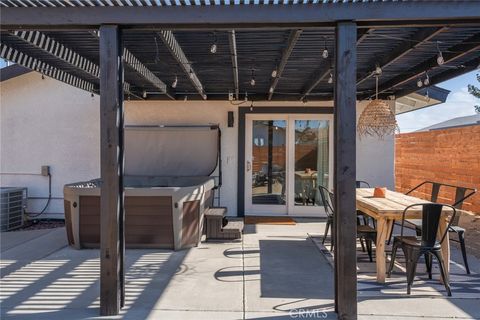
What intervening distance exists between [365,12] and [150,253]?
4.05 metres

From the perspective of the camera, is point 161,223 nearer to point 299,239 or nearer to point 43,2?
point 299,239

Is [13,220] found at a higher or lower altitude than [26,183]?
lower

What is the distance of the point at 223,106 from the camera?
8.25 meters

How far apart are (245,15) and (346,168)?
1.53 meters

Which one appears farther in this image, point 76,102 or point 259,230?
point 76,102

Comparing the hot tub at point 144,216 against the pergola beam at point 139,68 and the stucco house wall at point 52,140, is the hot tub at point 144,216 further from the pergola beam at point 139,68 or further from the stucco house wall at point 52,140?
the stucco house wall at point 52,140

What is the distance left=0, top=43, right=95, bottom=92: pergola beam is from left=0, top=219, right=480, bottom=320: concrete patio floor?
8.55 feet

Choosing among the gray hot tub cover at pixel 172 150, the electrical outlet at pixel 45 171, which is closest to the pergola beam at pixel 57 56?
the gray hot tub cover at pixel 172 150

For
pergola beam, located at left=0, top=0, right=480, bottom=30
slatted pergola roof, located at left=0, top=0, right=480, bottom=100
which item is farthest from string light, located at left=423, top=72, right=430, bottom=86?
pergola beam, located at left=0, top=0, right=480, bottom=30

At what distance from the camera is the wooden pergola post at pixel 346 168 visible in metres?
3.17

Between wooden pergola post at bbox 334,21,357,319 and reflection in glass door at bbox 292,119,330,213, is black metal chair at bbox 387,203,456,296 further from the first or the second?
reflection in glass door at bbox 292,119,330,213

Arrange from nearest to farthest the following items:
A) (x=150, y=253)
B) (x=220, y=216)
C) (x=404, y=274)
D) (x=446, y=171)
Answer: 1. (x=404, y=274)
2. (x=150, y=253)
3. (x=220, y=216)
4. (x=446, y=171)

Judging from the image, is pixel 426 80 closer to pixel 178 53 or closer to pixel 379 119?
pixel 379 119

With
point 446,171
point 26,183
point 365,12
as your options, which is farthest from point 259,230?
point 446,171
